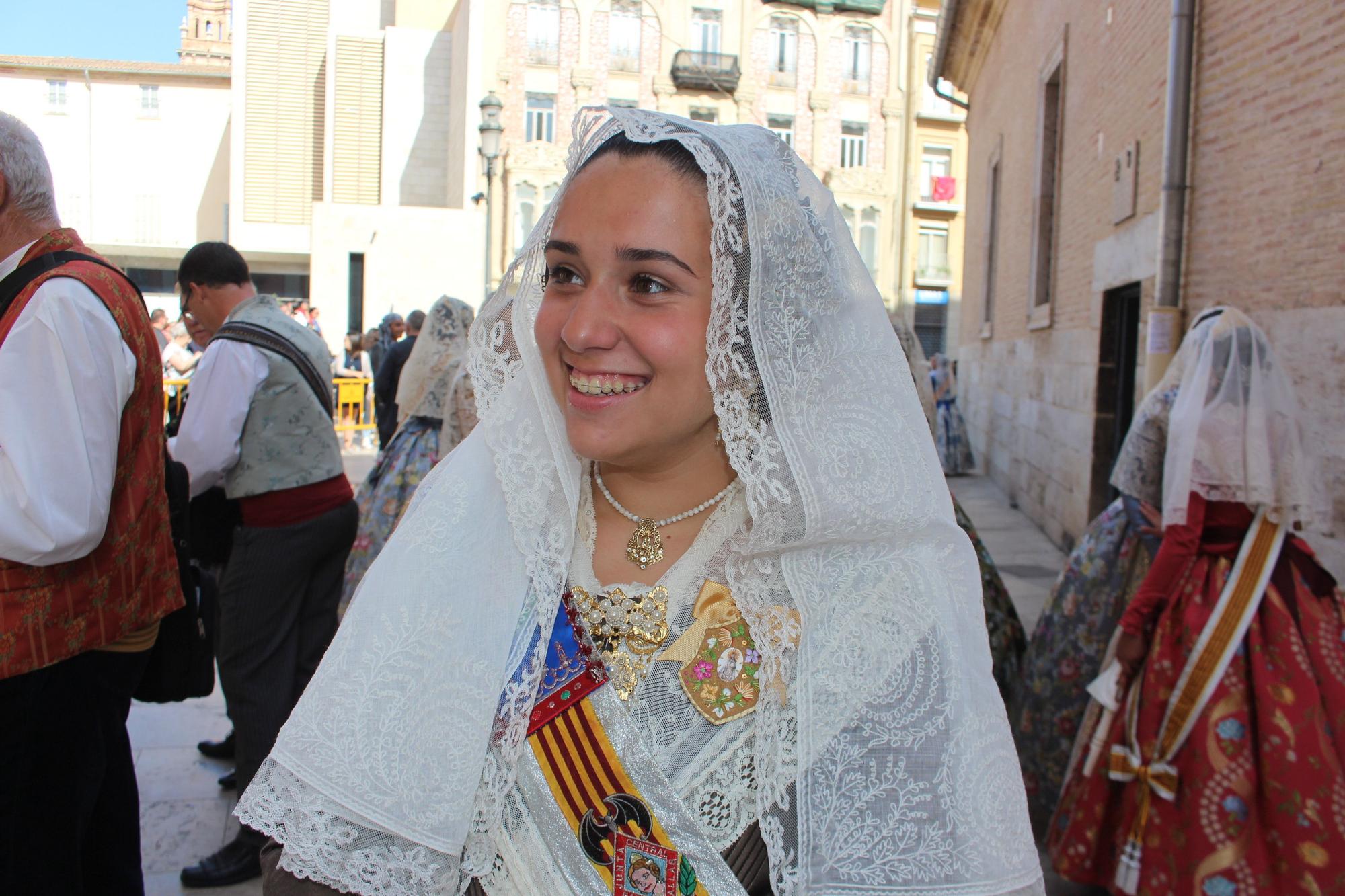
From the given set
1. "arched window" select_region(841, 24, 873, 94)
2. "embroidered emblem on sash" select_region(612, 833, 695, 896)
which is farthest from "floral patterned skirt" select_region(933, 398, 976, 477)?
"arched window" select_region(841, 24, 873, 94)

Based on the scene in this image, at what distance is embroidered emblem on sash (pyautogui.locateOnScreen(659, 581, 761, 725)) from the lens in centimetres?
140

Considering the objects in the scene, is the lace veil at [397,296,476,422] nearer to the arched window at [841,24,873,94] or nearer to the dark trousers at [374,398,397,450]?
the dark trousers at [374,398,397,450]

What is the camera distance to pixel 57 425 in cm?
218

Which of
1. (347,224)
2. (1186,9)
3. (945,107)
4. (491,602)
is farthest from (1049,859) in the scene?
(945,107)

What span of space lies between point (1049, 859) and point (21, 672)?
3299 millimetres

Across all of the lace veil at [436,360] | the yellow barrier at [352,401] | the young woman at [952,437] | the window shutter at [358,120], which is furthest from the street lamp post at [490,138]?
the window shutter at [358,120]

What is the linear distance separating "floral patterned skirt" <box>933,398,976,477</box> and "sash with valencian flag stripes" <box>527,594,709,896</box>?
14.0 metres

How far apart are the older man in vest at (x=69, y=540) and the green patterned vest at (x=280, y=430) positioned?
83cm

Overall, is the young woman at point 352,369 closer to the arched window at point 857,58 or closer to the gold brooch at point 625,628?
the gold brooch at point 625,628

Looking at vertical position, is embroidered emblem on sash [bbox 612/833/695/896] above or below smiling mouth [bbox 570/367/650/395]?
below

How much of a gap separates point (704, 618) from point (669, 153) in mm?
676

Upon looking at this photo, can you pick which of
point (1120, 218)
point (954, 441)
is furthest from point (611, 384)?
point (954, 441)

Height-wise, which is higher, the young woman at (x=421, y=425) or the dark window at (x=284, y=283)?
the dark window at (x=284, y=283)

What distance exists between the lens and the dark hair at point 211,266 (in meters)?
3.75
